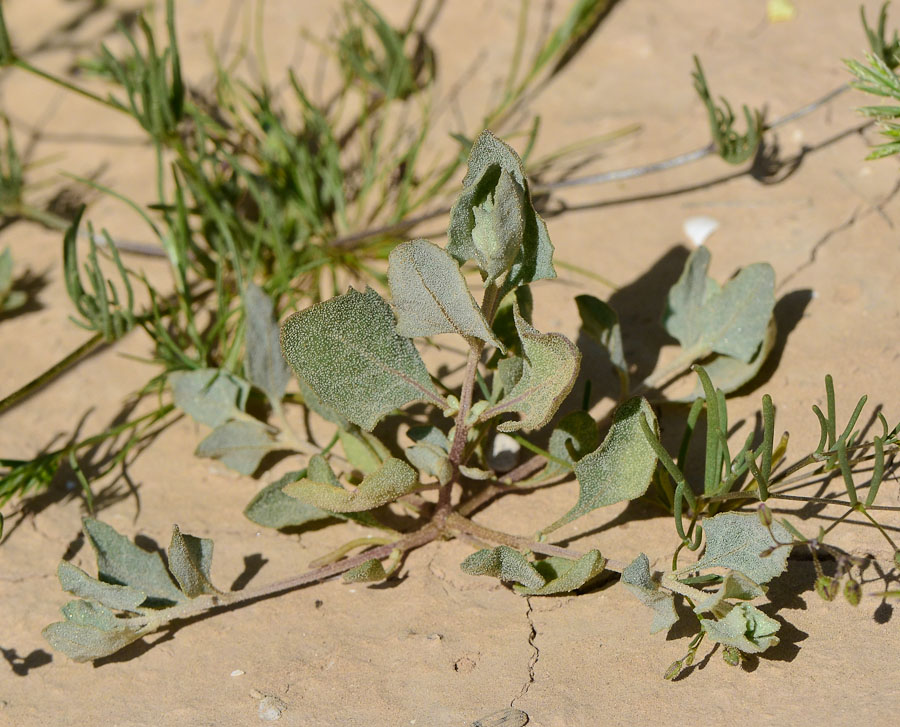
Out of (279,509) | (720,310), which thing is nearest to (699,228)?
(720,310)

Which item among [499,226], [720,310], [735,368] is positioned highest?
[499,226]

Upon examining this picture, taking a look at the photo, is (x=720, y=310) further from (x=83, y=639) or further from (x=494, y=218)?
Answer: (x=83, y=639)

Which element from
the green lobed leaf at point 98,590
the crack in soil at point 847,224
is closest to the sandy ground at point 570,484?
the crack in soil at point 847,224

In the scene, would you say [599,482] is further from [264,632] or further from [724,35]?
[724,35]

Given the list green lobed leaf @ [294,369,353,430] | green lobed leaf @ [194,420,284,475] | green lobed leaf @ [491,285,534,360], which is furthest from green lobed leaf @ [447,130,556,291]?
green lobed leaf @ [194,420,284,475]

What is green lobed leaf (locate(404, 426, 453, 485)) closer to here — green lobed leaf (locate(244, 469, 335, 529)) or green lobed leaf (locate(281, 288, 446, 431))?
green lobed leaf (locate(281, 288, 446, 431))

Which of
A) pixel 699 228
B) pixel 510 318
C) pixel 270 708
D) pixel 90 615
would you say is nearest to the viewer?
pixel 270 708
